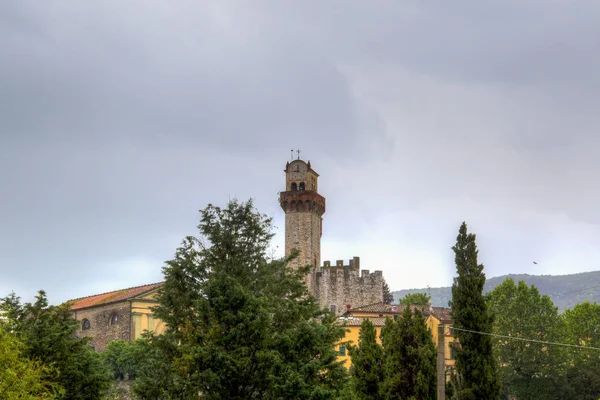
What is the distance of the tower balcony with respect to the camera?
75000 mm

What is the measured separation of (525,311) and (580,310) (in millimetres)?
5468

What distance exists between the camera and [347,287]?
7519 centimetres

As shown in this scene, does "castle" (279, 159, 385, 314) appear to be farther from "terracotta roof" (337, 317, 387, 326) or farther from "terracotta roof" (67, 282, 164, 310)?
"terracotta roof" (67, 282, 164, 310)

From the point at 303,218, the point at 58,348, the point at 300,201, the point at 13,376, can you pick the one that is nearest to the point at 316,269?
the point at 303,218

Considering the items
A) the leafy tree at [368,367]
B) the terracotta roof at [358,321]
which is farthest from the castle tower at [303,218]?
the leafy tree at [368,367]

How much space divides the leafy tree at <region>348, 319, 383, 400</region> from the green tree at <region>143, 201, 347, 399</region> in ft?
9.59

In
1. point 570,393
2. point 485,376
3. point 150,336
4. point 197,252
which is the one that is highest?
point 197,252

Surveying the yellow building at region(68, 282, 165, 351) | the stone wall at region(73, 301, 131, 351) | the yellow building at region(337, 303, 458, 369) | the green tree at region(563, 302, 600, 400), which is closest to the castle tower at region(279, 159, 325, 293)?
the yellow building at region(337, 303, 458, 369)

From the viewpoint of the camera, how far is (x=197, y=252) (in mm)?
30531

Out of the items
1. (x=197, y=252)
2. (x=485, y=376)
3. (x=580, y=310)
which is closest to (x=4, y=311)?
(x=197, y=252)

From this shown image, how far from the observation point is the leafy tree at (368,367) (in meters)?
31.8

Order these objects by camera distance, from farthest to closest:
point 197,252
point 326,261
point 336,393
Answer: point 326,261
point 197,252
point 336,393

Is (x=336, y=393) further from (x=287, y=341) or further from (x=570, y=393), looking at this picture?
(x=570, y=393)

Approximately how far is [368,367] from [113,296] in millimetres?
49731
